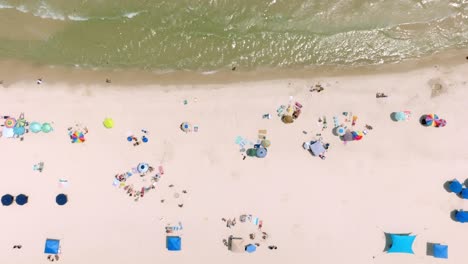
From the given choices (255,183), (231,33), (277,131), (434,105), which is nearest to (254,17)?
(231,33)

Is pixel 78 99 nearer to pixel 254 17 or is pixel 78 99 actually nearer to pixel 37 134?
pixel 37 134

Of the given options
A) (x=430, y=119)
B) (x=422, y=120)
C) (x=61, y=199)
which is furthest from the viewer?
(x=61, y=199)

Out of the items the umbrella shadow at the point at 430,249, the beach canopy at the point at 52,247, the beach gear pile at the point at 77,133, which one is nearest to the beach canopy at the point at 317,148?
the umbrella shadow at the point at 430,249

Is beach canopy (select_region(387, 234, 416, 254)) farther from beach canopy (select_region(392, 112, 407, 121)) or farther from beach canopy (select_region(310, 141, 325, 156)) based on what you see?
beach canopy (select_region(392, 112, 407, 121))

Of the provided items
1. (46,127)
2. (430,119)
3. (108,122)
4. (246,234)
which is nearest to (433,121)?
(430,119)

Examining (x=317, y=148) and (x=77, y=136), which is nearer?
(x=317, y=148)

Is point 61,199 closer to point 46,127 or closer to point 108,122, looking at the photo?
point 46,127

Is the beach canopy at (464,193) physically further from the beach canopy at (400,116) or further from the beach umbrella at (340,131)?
the beach umbrella at (340,131)
